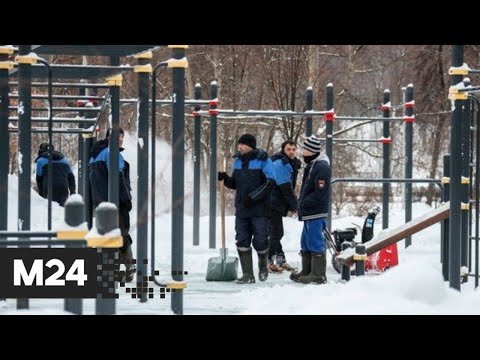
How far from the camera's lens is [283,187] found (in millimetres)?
14359

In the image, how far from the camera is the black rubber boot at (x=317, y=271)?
42.0 ft

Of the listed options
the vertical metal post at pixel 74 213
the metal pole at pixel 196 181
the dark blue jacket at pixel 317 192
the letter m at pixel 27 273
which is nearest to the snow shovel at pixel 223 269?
the dark blue jacket at pixel 317 192

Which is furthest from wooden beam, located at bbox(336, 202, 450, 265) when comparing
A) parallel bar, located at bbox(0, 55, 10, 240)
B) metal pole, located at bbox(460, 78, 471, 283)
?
parallel bar, located at bbox(0, 55, 10, 240)

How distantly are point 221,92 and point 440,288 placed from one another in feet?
77.3

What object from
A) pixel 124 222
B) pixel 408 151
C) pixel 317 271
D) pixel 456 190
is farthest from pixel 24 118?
pixel 408 151

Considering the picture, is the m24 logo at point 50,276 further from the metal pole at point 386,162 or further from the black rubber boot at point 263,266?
the metal pole at point 386,162

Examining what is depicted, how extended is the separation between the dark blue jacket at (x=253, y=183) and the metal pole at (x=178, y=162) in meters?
3.07

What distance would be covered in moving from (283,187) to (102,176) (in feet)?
9.16

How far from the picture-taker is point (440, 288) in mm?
10094

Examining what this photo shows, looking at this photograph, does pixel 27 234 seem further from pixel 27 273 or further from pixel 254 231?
pixel 254 231
